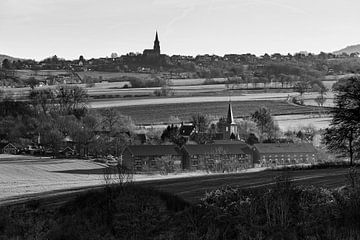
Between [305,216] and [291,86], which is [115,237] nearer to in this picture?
[305,216]

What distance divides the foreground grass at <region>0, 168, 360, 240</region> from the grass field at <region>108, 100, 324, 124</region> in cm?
7789

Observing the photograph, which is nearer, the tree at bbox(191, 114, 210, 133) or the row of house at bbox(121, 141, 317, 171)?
the row of house at bbox(121, 141, 317, 171)

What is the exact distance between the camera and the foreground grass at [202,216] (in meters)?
16.3

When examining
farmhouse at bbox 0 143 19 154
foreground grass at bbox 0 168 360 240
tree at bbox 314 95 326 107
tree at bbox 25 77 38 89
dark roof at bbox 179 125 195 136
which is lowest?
farmhouse at bbox 0 143 19 154

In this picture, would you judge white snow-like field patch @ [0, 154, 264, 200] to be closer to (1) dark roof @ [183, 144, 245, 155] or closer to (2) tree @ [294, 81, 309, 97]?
(1) dark roof @ [183, 144, 245, 155]

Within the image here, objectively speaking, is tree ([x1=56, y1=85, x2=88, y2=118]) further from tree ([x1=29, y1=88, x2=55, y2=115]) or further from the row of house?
the row of house

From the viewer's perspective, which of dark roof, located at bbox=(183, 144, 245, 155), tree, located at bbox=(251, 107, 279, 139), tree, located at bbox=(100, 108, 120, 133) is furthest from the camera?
tree, located at bbox=(251, 107, 279, 139)

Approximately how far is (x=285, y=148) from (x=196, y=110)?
30673mm

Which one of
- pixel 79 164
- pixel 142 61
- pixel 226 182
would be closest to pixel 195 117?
pixel 79 164

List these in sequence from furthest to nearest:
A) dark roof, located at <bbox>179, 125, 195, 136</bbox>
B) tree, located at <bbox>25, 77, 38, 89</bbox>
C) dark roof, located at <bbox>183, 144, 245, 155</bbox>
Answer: tree, located at <bbox>25, 77, 38, 89</bbox>, dark roof, located at <bbox>179, 125, 195, 136</bbox>, dark roof, located at <bbox>183, 144, 245, 155</bbox>

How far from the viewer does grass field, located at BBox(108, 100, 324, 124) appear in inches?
3957

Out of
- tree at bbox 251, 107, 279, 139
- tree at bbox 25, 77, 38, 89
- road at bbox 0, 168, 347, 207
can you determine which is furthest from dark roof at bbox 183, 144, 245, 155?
tree at bbox 25, 77, 38, 89

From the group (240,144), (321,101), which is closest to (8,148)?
(240,144)

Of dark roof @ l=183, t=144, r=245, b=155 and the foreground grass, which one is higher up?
the foreground grass
